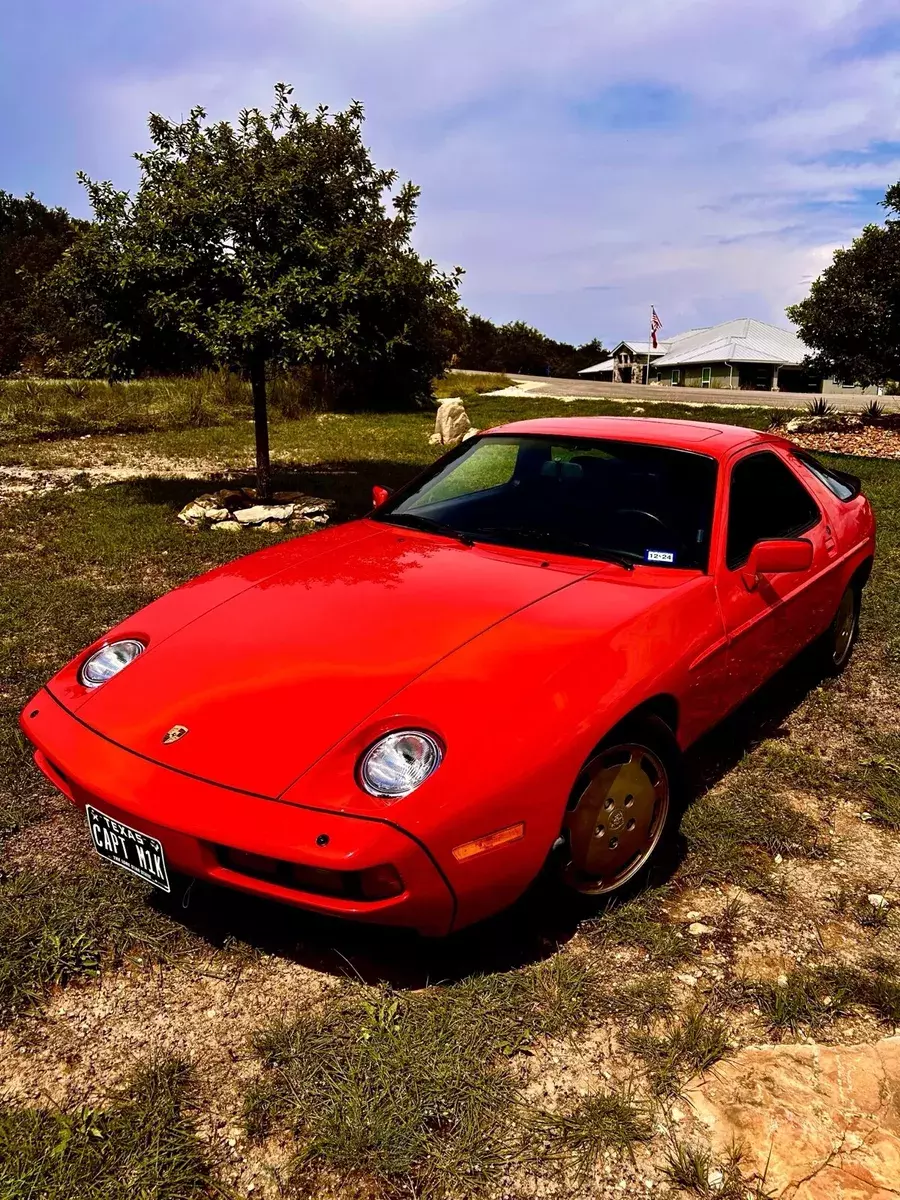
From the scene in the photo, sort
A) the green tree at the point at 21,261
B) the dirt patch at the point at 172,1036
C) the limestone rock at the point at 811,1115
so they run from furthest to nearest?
the green tree at the point at 21,261
the dirt patch at the point at 172,1036
the limestone rock at the point at 811,1115

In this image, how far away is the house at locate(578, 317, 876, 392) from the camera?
55000 mm

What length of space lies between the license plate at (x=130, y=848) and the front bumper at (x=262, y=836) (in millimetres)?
40

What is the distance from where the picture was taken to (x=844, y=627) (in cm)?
441

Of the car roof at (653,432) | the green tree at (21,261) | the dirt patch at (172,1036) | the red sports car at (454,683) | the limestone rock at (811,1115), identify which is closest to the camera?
the limestone rock at (811,1115)

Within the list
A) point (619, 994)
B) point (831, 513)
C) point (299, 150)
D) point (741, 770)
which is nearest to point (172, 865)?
point (619, 994)

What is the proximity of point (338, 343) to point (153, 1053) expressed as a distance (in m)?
6.69

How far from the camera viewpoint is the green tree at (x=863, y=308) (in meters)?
15.7

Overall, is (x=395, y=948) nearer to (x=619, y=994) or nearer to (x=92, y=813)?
(x=619, y=994)

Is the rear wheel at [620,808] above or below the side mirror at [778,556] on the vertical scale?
below

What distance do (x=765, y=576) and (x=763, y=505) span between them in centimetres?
37

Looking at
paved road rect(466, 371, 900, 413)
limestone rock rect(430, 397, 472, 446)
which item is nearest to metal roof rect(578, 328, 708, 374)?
paved road rect(466, 371, 900, 413)

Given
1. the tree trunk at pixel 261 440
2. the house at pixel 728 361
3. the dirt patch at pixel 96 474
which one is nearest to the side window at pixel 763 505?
the tree trunk at pixel 261 440

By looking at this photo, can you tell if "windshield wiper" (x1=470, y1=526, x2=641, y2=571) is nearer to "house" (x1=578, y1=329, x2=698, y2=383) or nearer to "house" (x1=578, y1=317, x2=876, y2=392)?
"house" (x1=578, y1=317, x2=876, y2=392)

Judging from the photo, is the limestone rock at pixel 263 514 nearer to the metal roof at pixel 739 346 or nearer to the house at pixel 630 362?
the metal roof at pixel 739 346
